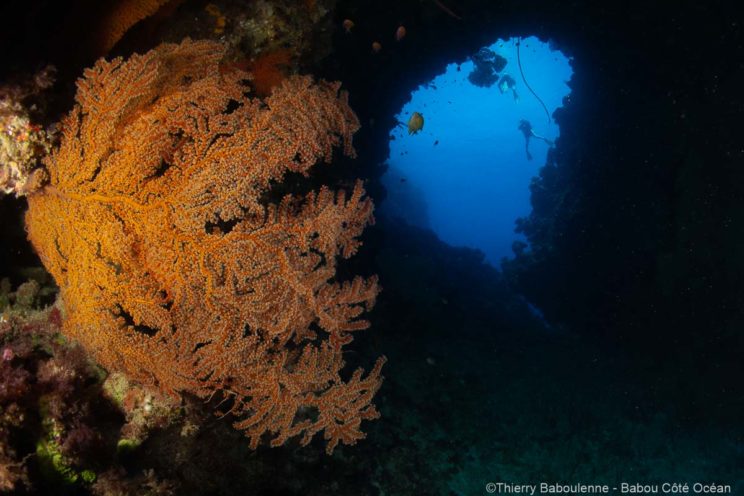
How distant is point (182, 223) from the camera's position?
2910 millimetres

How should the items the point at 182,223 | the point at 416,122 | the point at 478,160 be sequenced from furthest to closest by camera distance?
the point at 478,160 → the point at 416,122 → the point at 182,223

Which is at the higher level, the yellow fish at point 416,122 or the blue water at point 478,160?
the blue water at point 478,160

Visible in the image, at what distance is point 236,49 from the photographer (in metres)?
4.39

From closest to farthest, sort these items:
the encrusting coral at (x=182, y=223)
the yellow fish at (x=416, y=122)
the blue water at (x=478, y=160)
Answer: the encrusting coral at (x=182, y=223) → the yellow fish at (x=416, y=122) → the blue water at (x=478, y=160)

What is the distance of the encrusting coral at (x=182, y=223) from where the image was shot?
2.95 meters

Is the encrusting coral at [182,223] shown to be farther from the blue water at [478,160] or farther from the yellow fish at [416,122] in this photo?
the blue water at [478,160]

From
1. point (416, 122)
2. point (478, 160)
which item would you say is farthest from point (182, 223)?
point (478, 160)

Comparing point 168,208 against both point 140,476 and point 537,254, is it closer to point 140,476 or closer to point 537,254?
point 140,476

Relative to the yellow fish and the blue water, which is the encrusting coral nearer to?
the yellow fish

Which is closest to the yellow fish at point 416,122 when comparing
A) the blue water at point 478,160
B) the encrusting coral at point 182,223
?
the encrusting coral at point 182,223

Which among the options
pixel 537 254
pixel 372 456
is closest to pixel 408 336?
pixel 372 456

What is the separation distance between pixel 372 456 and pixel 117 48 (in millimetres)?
7584

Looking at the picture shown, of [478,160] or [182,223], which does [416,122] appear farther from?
[478,160]

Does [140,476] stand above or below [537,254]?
below
